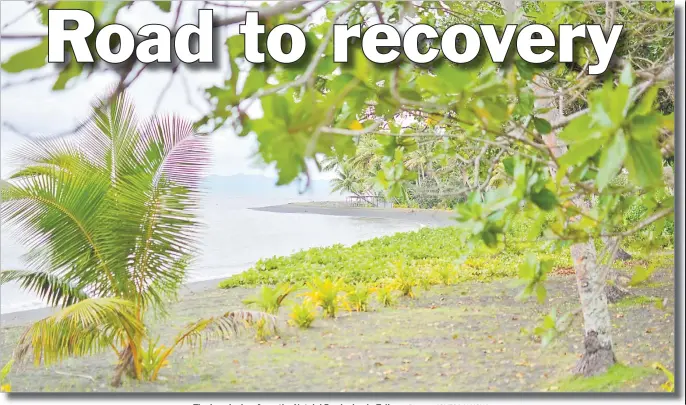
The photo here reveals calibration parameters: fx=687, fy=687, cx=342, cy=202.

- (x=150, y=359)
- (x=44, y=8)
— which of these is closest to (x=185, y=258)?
(x=150, y=359)

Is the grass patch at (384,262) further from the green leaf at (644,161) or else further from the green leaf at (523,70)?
the green leaf at (644,161)

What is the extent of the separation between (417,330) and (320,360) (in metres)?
0.50

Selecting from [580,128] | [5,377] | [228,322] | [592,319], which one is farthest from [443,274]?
[580,128]

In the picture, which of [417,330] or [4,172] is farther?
[417,330]

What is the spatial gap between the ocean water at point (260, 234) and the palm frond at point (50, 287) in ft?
2.50

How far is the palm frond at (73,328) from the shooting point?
2.24 metres

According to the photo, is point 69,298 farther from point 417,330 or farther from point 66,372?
point 417,330


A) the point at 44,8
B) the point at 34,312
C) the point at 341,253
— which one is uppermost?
the point at 44,8

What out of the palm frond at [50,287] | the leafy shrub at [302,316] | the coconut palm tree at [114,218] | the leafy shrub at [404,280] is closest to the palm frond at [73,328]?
the coconut palm tree at [114,218]

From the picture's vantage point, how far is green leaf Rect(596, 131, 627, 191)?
541 millimetres

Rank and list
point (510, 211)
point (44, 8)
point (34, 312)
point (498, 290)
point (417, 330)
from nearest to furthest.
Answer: point (44, 8) < point (510, 211) < point (417, 330) < point (34, 312) < point (498, 290)

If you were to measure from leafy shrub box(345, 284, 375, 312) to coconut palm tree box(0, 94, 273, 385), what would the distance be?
74 cm

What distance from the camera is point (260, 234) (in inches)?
149

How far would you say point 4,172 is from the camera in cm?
261
